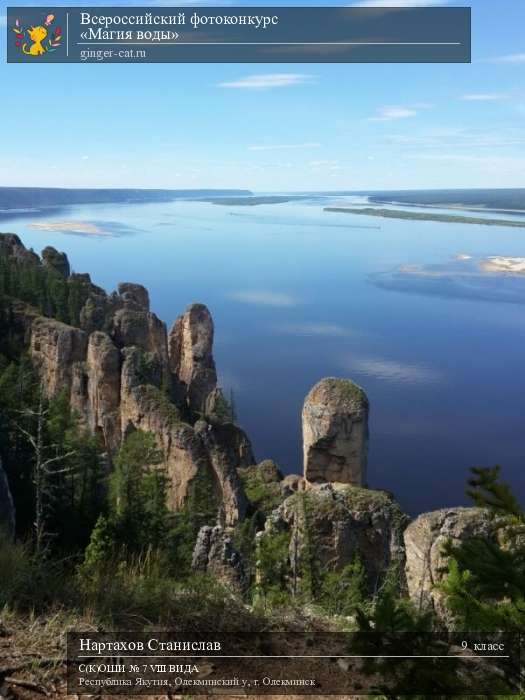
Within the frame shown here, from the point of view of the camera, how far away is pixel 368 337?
79.7m

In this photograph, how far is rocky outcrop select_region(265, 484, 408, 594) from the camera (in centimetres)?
1742

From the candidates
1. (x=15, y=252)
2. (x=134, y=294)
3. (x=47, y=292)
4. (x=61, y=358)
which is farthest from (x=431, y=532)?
(x=15, y=252)

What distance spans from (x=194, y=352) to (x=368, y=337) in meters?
41.9

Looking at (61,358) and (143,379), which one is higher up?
(61,358)

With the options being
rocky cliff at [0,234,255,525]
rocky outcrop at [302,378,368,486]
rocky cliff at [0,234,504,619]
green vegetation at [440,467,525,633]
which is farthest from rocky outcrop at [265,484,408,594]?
green vegetation at [440,467,525,633]

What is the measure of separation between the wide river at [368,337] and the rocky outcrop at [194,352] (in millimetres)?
10623

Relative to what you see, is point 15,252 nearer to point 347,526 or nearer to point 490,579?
point 347,526

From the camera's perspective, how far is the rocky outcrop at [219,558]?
14.8 m

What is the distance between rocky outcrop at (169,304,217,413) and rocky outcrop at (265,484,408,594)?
21097mm

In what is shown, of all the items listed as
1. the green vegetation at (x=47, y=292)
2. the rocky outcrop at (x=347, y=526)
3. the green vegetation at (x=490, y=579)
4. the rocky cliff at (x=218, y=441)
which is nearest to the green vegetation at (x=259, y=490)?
the rocky cliff at (x=218, y=441)

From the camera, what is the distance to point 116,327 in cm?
3972

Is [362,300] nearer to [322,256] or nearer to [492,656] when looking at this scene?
[322,256]

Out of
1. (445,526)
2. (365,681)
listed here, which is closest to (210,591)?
(365,681)

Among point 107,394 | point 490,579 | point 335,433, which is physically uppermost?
point 490,579
